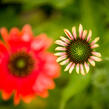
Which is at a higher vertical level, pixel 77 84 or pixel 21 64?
pixel 21 64

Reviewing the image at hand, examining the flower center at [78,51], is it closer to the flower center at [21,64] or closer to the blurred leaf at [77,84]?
the blurred leaf at [77,84]

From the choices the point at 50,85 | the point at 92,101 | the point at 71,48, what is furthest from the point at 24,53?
the point at 71,48

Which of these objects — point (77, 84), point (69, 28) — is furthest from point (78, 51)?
point (69, 28)

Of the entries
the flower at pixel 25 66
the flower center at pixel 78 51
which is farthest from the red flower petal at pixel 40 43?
the flower center at pixel 78 51

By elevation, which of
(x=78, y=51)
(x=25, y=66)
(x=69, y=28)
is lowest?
(x=78, y=51)

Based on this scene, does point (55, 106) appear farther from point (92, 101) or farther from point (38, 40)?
point (38, 40)

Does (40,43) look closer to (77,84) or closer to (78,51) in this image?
(77,84)
